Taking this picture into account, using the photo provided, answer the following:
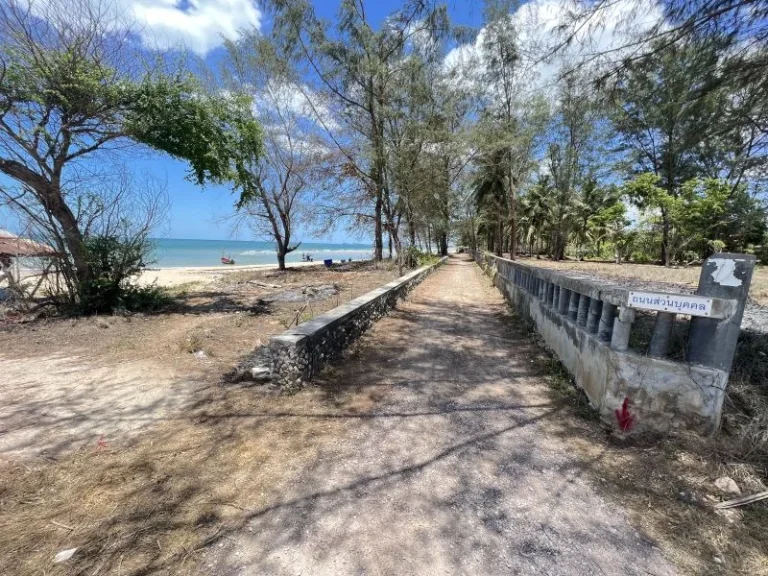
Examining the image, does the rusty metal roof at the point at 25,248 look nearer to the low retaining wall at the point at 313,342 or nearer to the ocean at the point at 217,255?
the ocean at the point at 217,255

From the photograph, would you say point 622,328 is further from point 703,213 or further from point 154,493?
point 703,213

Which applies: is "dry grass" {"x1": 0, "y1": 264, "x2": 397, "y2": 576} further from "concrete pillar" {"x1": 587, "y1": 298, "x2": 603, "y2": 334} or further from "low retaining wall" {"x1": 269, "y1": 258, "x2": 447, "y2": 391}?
"concrete pillar" {"x1": 587, "y1": 298, "x2": 603, "y2": 334}

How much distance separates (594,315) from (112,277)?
8.43 meters

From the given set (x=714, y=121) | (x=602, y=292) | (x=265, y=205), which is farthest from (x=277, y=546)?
(x=265, y=205)

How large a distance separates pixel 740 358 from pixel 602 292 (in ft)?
4.84

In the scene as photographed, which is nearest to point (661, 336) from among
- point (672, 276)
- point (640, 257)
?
point (672, 276)

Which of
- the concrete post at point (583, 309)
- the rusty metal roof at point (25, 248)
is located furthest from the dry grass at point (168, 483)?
the rusty metal roof at point (25, 248)

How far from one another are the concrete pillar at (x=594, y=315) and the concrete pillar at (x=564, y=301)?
873 mm

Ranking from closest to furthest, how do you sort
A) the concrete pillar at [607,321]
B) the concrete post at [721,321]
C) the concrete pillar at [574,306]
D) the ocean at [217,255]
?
the concrete post at [721,321]
the concrete pillar at [607,321]
the concrete pillar at [574,306]
the ocean at [217,255]

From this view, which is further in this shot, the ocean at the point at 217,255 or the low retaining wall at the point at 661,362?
the ocean at the point at 217,255

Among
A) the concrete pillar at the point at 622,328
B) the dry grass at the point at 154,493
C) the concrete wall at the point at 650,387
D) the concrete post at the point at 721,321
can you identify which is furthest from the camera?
the concrete pillar at the point at 622,328

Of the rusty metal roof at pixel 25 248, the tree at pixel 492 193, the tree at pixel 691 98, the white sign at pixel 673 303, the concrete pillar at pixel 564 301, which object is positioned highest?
the tree at pixel 492 193

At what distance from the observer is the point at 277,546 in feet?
5.88

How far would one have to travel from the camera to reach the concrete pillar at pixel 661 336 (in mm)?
2645
